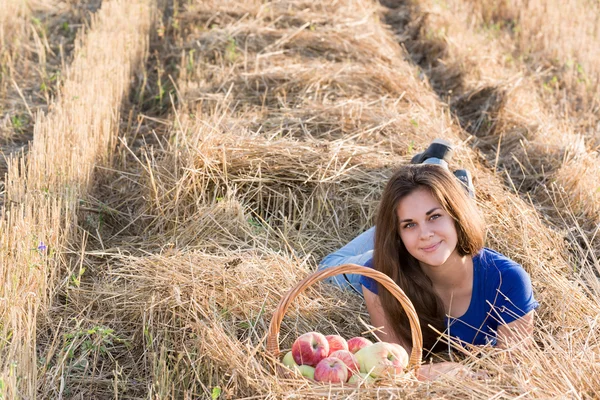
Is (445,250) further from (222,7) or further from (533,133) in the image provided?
(222,7)

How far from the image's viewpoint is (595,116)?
6754mm

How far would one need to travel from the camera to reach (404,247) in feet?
11.5

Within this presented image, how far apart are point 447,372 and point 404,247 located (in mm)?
787

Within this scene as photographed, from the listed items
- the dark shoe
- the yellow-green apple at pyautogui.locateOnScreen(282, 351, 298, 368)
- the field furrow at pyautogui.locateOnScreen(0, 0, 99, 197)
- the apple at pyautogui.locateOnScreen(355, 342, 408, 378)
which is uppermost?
the dark shoe

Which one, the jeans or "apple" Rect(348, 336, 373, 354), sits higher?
"apple" Rect(348, 336, 373, 354)

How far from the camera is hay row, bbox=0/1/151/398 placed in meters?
3.15

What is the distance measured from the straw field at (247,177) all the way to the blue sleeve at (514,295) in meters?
0.15

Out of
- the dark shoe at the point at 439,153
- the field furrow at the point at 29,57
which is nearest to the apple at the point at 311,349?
the dark shoe at the point at 439,153

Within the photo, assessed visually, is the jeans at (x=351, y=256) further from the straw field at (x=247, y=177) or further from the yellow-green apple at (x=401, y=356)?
the yellow-green apple at (x=401, y=356)

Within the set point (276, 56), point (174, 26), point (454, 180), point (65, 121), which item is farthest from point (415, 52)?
point (454, 180)

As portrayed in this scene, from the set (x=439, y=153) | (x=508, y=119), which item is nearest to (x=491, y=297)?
(x=439, y=153)

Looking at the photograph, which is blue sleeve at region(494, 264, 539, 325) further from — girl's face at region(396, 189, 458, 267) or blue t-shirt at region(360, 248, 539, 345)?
girl's face at region(396, 189, 458, 267)

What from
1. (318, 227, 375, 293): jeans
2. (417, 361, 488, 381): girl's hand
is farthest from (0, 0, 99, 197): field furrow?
(417, 361, 488, 381): girl's hand

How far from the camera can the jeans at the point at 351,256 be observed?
406 centimetres
